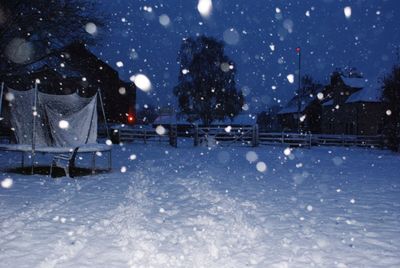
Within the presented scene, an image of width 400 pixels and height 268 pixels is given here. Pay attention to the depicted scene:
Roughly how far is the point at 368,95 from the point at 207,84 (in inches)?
748

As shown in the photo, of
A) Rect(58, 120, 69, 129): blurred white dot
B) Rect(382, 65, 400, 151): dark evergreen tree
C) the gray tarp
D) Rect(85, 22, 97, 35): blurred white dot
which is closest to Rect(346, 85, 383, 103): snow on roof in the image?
Rect(382, 65, 400, 151): dark evergreen tree

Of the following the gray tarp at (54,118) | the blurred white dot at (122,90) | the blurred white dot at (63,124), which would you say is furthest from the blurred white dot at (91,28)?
the blurred white dot at (122,90)

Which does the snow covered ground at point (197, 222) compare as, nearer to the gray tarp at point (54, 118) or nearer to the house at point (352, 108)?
the gray tarp at point (54, 118)

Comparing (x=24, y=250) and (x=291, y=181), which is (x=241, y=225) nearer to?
(x=24, y=250)

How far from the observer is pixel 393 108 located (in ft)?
81.1

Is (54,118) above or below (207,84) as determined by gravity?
below

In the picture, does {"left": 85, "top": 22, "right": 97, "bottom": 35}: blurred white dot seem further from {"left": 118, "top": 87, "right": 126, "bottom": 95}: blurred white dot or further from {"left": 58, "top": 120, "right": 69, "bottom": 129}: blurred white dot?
{"left": 118, "top": 87, "right": 126, "bottom": 95}: blurred white dot

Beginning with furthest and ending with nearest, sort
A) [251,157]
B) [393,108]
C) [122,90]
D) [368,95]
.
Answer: [122,90], [368,95], [393,108], [251,157]

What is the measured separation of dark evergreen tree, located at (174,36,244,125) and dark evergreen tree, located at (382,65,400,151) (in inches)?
933

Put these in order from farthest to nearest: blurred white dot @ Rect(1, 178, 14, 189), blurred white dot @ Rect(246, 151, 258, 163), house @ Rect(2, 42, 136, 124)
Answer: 1. blurred white dot @ Rect(246, 151, 258, 163)
2. house @ Rect(2, 42, 136, 124)
3. blurred white dot @ Rect(1, 178, 14, 189)

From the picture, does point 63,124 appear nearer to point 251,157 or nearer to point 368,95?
point 251,157

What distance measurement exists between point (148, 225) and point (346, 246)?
2868 millimetres

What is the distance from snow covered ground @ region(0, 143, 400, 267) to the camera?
4.37m

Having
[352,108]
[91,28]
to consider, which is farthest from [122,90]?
[91,28]
